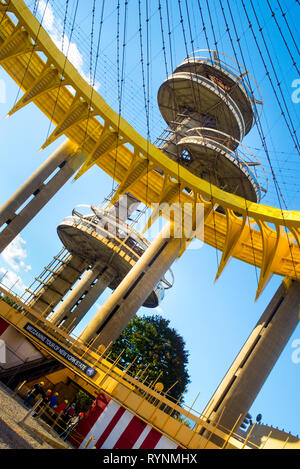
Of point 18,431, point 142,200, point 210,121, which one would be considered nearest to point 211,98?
point 210,121

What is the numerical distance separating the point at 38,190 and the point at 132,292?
9.38m

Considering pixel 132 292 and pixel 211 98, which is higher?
pixel 211 98

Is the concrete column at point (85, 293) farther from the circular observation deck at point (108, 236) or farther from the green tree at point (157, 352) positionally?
the green tree at point (157, 352)

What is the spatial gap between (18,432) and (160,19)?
13850 mm

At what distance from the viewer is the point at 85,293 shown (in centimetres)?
3828

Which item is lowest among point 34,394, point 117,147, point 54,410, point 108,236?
point 34,394

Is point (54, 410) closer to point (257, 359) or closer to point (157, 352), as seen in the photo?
point (257, 359)

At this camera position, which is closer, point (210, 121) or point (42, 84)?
point (42, 84)

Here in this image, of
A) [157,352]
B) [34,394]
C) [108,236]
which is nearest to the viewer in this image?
[34,394]

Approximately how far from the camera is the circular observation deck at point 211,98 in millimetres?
33312

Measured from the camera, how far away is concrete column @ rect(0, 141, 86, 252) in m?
21.4

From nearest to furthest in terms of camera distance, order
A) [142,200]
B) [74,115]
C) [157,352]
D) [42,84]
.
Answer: [42,84]
[74,115]
[142,200]
[157,352]
